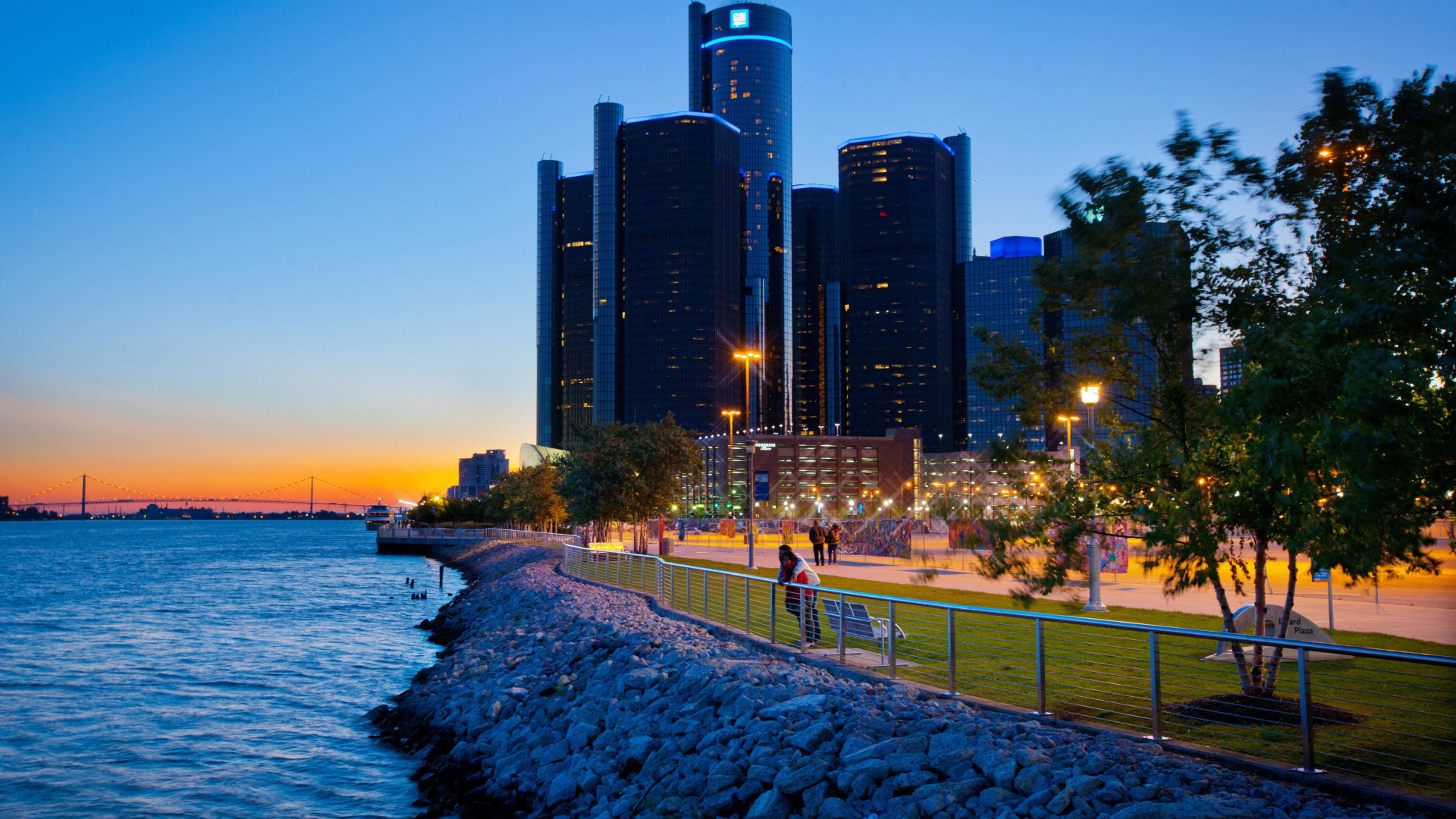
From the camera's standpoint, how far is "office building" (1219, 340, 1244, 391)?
785 cm

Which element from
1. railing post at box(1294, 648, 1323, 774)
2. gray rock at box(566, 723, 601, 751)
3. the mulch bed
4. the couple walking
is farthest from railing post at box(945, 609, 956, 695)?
the couple walking

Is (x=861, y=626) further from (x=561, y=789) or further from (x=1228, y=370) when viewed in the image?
(x=1228, y=370)

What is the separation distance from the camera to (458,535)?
Answer: 323 ft

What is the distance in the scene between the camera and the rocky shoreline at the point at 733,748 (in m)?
6.95

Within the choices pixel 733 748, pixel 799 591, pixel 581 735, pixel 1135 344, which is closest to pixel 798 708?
pixel 733 748

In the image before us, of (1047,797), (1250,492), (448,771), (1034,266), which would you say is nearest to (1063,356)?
(1034,266)

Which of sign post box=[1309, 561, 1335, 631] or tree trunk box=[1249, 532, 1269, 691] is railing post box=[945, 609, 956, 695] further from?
sign post box=[1309, 561, 1335, 631]

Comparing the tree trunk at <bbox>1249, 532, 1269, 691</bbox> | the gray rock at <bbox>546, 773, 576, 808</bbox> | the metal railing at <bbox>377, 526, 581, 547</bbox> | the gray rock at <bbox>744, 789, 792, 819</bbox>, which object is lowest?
the metal railing at <bbox>377, 526, 581, 547</bbox>

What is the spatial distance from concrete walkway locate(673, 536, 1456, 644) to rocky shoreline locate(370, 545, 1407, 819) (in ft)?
4.88

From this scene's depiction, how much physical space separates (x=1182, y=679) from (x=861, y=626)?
4056 millimetres

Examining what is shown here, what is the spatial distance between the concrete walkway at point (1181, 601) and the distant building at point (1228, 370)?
2.27 meters

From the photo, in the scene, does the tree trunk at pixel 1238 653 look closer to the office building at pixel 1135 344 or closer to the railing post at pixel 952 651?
the office building at pixel 1135 344

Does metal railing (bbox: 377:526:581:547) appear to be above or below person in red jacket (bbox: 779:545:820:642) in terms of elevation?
below

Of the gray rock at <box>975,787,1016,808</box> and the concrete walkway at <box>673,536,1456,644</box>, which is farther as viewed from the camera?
the concrete walkway at <box>673,536,1456,644</box>
